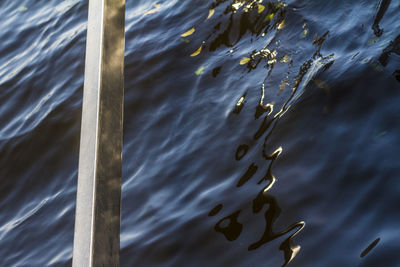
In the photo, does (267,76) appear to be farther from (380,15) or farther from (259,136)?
(380,15)

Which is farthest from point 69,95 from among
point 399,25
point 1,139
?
point 399,25

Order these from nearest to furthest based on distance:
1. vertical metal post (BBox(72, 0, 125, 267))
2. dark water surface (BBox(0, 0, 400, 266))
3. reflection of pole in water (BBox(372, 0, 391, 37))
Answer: vertical metal post (BBox(72, 0, 125, 267))
dark water surface (BBox(0, 0, 400, 266))
reflection of pole in water (BBox(372, 0, 391, 37))

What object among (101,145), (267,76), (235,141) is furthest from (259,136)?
(101,145)

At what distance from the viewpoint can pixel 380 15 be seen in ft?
12.9

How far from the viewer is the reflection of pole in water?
3.79 metres

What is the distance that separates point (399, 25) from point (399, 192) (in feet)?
5.54

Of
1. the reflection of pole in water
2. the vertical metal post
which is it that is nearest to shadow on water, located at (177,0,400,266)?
the reflection of pole in water

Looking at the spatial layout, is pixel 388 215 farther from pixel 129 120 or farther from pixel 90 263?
pixel 129 120

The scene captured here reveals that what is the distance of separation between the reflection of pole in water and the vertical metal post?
125 inches

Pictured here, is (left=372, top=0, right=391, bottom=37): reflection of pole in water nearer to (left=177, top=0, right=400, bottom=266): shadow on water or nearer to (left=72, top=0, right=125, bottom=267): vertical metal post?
(left=177, top=0, right=400, bottom=266): shadow on water

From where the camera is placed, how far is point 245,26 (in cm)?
465

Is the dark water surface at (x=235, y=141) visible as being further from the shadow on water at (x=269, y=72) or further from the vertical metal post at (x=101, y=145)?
the vertical metal post at (x=101, y=145)

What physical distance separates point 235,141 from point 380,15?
5.17 ft

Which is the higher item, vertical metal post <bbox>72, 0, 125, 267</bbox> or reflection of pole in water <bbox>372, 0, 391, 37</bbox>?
reflection of pole in water <bbox>372, 0, 391, 37</bbox>
